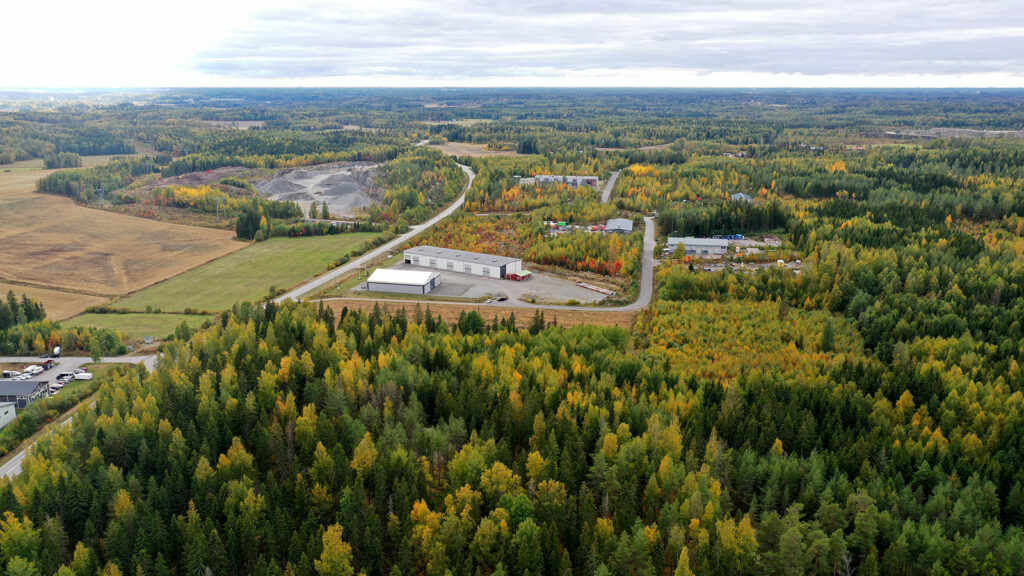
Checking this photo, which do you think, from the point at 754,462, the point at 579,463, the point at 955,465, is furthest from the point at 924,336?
the point at 579,463

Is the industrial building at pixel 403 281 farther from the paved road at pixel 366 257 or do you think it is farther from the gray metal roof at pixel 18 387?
the gray metal roof at pixel 18 387

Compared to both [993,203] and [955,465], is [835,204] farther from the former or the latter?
[955,465]

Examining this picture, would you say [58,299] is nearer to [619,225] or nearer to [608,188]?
[619,225]

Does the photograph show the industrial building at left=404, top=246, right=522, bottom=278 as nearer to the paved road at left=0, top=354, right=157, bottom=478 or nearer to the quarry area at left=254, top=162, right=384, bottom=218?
→ the paved road at left=0, top=354, right=157, bottom=478

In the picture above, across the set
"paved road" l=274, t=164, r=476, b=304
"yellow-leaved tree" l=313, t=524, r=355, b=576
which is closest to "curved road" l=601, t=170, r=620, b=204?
"paved road" l=274, t=164, r=476, b=304

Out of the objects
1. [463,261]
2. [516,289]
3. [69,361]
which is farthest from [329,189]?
[69,361]
